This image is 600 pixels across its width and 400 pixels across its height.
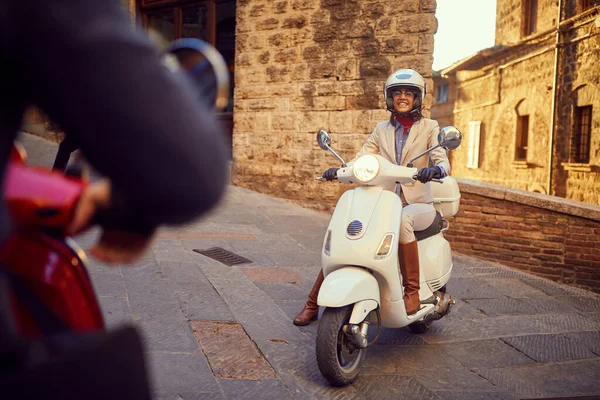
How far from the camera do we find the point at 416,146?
4043 mm

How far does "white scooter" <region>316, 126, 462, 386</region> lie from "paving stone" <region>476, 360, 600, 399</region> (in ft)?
1.90

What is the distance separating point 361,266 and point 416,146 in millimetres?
997

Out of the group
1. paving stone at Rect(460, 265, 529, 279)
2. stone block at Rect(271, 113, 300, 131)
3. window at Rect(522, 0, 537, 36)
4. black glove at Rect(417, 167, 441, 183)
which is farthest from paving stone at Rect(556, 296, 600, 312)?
window at Rect(522, 0, 537, 36)

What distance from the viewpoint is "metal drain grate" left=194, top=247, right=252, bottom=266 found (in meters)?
5.89

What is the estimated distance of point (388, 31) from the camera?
8562 mm

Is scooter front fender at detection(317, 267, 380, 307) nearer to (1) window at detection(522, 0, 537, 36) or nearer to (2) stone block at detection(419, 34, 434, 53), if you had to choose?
(2) stone block at detection(419, 34, 434, 53)

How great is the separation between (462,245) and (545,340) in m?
2.88

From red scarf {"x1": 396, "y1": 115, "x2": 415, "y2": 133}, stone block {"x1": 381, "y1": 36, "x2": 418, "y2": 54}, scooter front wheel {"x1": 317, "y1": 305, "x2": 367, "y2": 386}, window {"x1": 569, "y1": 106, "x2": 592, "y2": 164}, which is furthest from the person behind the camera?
window {"x1": 569, "y1": 106, "x2": 592, "y2": 164}

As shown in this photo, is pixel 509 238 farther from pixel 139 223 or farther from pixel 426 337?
pixel 139 223

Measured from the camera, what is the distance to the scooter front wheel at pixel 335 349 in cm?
318

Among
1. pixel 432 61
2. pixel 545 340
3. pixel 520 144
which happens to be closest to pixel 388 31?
pixel 432 61

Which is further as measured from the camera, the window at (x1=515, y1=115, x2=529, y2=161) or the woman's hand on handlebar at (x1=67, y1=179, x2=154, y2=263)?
the window at (x1=515, y1=115, x2=529, y2=161)

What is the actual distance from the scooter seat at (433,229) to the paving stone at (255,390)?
1.32 meters

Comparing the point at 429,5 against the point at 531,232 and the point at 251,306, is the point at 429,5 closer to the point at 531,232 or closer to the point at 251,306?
the point at 531,232
